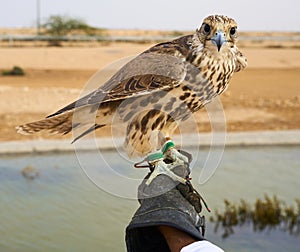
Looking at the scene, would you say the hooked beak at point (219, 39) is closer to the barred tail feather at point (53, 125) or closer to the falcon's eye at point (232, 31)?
the falcon's eye at point (232, 31)

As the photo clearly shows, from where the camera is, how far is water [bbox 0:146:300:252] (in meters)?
7.16

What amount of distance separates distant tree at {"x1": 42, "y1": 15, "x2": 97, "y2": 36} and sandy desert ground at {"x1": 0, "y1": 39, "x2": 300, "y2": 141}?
315 inches

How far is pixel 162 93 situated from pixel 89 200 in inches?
228

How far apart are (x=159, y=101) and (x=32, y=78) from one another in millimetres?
22065

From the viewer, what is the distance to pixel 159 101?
8.87 ft

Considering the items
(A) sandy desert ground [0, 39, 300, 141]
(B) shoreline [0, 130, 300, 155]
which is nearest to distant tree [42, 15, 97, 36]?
(A) sandy desert ground [0, 39, 300, 141]

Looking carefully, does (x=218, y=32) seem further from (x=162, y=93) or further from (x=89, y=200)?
(x=89, y=200)

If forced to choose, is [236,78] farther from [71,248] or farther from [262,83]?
[71,248]

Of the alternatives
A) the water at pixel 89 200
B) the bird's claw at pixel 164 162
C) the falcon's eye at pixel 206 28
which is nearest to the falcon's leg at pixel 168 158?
the bird's claw at pixel 164 162

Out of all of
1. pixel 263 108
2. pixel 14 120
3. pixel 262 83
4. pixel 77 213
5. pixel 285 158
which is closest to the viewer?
pixel 77 213

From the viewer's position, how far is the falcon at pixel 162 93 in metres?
2.65

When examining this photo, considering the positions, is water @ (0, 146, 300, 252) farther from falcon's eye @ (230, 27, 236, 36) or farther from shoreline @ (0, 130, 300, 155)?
falcon's eye @ (230, 27, 236, 36)

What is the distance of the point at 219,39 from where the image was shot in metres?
2.62

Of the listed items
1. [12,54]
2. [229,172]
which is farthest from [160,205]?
[12,54]
